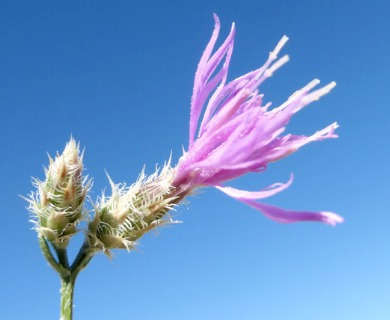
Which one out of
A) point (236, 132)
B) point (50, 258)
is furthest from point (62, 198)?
point (236, 132)

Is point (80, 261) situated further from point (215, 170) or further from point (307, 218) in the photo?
point (307, 218)

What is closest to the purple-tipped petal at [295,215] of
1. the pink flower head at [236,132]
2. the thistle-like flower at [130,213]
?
the pink flower head at [236,132]

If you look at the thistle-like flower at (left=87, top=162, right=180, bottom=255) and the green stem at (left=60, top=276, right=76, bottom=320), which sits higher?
the thistle-like flower at (left=87, top=162, right=180, bottom=255)

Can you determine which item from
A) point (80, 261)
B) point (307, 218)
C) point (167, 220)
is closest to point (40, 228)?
point (80, 261)

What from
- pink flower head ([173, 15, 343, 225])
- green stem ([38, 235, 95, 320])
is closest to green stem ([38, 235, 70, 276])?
green stem ([38, 235, 95, 320])

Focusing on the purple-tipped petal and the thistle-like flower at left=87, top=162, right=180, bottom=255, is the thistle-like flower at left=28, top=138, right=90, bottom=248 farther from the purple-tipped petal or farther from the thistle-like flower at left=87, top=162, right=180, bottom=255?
the purple-tipped petal
